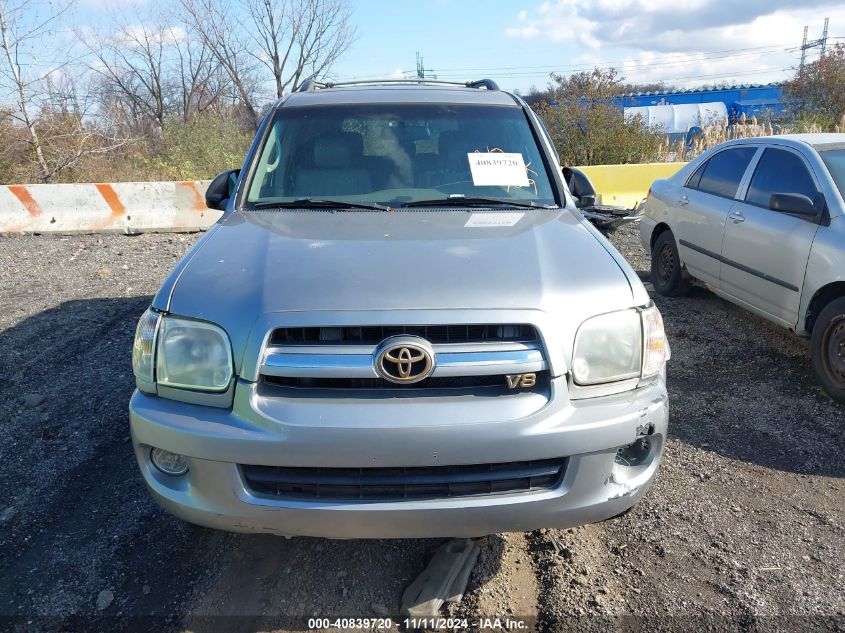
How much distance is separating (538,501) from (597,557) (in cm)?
81

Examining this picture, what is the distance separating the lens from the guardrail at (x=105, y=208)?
958cm

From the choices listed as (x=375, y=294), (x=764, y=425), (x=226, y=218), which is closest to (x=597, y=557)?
(x=375, y=294)

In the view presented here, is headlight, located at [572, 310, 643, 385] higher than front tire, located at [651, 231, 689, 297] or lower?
higher

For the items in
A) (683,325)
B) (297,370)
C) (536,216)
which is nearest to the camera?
(297,370)

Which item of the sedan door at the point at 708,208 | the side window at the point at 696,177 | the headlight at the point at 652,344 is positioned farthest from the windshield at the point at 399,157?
the side window at the point at 696,177

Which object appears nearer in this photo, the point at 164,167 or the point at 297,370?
the point at 297,370

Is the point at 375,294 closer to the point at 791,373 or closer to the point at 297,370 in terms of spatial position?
the point at 297,370

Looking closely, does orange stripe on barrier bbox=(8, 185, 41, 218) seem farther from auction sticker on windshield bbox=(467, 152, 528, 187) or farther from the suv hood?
auction sticker on windshield bbox=(467, 152, 528, 187)

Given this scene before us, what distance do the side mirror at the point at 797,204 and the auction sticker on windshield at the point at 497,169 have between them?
2254 mm

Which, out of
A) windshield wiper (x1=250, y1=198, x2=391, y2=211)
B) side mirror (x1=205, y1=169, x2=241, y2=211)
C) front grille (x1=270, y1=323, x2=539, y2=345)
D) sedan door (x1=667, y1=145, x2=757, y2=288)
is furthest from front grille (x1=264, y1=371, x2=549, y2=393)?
sedan door (x1=667, y1=145, x2=757, y2=288)

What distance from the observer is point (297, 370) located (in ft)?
7.07

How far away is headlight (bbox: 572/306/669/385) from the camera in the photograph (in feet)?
7.50

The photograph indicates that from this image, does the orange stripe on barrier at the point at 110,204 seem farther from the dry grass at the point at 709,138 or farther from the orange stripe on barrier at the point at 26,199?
the dry grass at the point at 709,138

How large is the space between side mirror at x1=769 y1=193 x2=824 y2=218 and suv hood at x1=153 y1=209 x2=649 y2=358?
2.37 m
